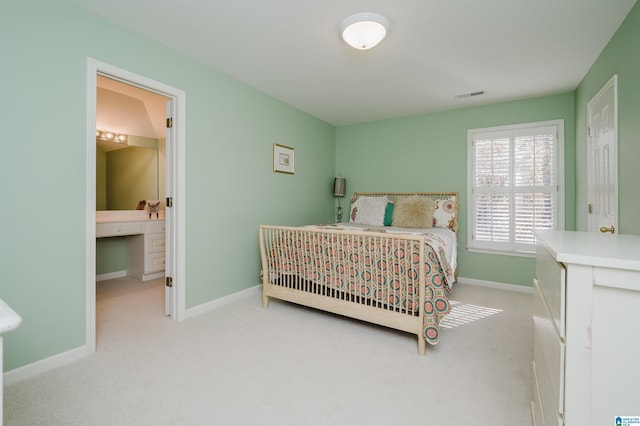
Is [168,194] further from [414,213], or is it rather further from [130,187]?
[414,213]

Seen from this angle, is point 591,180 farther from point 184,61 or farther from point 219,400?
point 184,61

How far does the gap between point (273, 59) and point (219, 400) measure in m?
2.72

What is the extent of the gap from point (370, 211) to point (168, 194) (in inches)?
103

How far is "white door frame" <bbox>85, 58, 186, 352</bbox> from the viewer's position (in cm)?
208

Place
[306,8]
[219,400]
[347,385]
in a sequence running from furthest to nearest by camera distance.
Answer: [306,8] → [347,385] → [219,400]

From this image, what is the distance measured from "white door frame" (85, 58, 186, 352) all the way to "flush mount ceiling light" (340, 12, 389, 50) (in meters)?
1.58

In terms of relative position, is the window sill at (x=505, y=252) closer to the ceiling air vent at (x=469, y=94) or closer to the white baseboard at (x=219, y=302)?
the ceiling air vent at (x=469, y=94)

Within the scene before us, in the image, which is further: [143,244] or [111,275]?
[111,275]

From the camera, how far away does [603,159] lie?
245 centimetres

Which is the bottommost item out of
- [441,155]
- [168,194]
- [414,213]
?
[414,213]

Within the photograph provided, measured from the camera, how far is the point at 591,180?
278 centimetres

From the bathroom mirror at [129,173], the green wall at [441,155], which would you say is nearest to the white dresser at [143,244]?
the bathroom mirror at [129,173]

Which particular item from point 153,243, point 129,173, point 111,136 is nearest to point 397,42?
point 153,243

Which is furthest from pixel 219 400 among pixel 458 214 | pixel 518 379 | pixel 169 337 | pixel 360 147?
pixel 360 147
